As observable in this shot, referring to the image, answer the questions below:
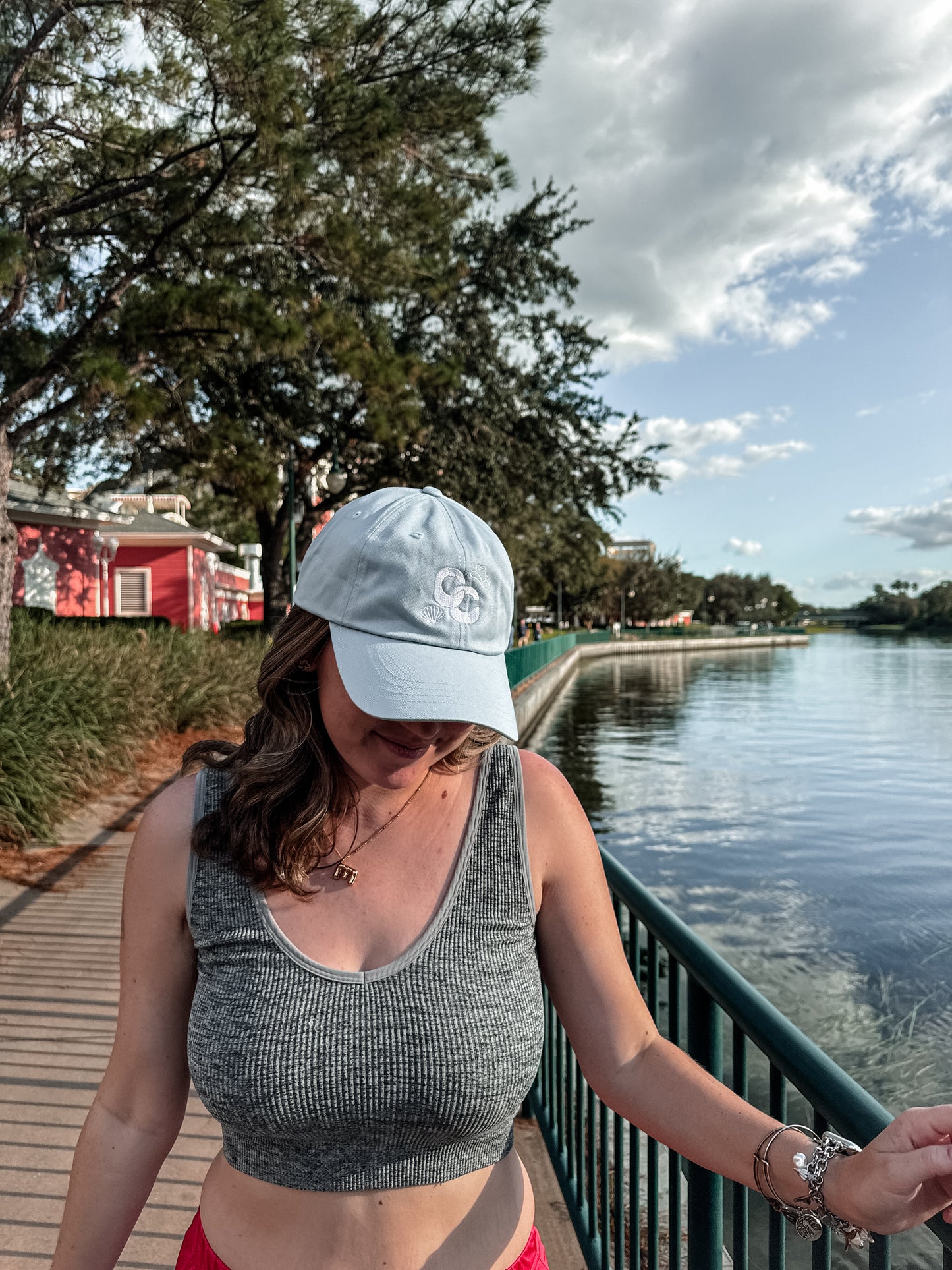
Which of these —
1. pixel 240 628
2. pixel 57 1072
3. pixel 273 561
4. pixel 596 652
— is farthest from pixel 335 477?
pixel 596 652

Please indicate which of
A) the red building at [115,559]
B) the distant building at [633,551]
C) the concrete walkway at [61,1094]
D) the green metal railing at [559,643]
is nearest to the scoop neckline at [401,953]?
the green metal railing at [559,643]

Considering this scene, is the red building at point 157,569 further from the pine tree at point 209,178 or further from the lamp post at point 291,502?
the pine tree at point 209,178

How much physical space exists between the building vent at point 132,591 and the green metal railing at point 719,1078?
91.5 feet

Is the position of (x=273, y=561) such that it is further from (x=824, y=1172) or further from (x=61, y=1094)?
(x=824, y=1172)

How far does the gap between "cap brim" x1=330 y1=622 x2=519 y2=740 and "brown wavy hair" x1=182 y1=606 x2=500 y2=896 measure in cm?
11

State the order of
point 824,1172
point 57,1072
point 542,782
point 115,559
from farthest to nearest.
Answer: point 115,559
point 57,1072
point 542,782
point 824,1172

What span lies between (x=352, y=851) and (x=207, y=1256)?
0.60 metres

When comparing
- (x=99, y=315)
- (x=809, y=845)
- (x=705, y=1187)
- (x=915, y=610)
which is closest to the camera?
(x=705, y=1187)

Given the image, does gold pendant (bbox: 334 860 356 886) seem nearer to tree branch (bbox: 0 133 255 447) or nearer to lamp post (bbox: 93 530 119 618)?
tree branch (bbox: 0 133 255 447)

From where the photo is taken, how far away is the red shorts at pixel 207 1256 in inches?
56.1

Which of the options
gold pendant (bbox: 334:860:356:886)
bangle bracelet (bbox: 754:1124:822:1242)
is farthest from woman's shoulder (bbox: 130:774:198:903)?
bangle bracelet (bbox: 754:1124:822:1242)

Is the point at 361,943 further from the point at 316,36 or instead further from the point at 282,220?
the point at 282,220

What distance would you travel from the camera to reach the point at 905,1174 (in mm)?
1129

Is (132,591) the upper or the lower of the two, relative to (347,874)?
upper
